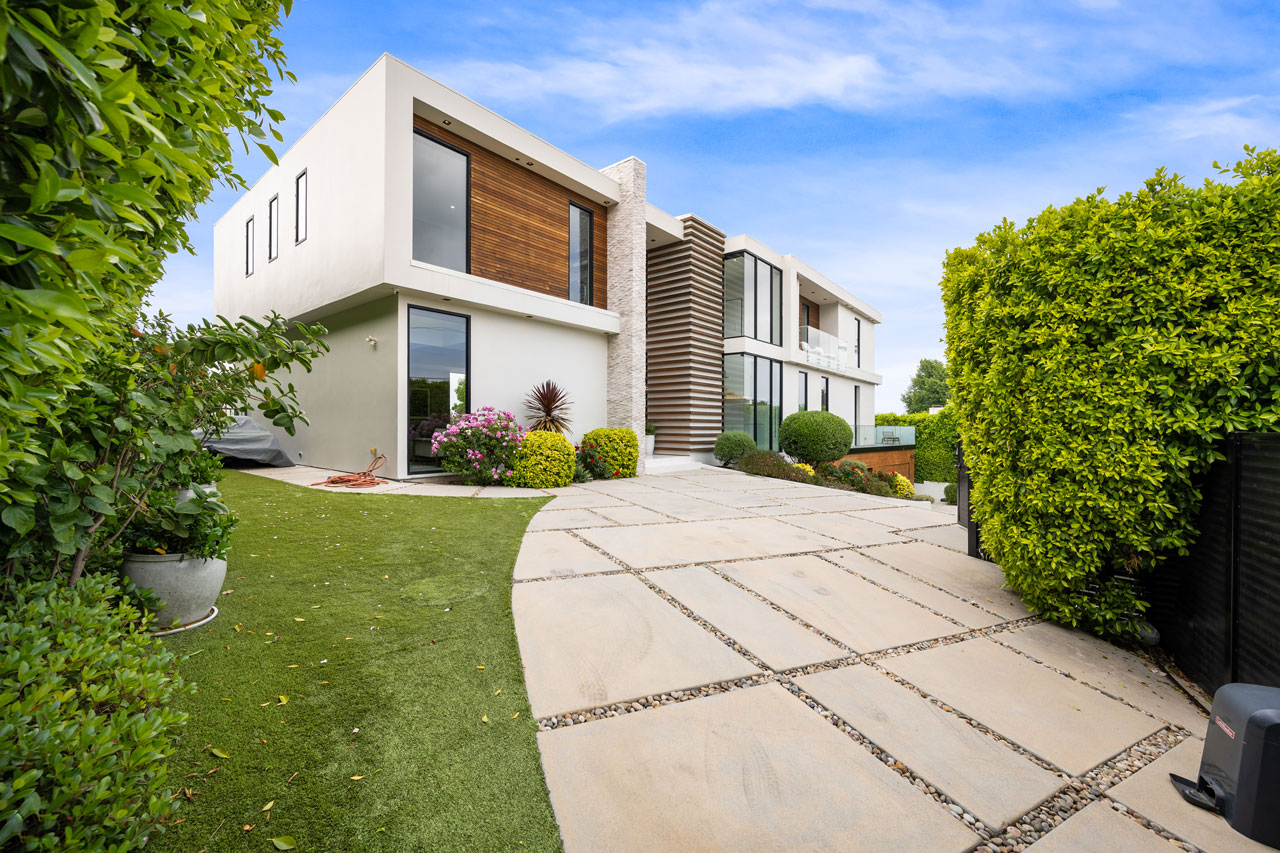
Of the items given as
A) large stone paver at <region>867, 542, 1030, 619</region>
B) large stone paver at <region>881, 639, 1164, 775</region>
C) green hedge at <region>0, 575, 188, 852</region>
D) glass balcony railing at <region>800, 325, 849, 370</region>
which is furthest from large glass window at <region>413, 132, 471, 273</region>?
glass balcony railing at <region>800, 325, 849, 370</region>

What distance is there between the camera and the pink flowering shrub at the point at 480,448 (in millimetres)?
7945

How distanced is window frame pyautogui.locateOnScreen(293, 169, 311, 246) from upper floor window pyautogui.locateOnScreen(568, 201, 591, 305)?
485cm

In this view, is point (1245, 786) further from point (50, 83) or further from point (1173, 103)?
point (1173, 103)

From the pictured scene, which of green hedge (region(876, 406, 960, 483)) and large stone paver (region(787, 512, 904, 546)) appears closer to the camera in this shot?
large stone paver (region(787, 512, 904, 546))

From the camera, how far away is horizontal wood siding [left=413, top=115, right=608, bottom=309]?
340 inches

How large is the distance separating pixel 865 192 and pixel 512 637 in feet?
48.2

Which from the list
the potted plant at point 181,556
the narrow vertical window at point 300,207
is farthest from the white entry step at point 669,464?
the potted plant at point 181,556

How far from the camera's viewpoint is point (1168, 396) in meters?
2.41

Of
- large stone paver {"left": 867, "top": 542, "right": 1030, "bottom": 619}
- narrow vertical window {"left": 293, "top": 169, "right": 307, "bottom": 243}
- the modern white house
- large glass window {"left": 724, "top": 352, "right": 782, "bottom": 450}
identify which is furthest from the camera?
large glass window {"left": 724, "top": 352, "right": 782, "bottom": 450}

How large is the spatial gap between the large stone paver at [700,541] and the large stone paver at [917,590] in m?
0.35

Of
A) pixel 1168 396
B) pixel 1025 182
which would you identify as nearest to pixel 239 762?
pixel 1168 396

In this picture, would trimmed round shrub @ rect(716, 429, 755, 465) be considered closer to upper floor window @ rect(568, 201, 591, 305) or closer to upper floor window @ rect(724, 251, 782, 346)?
upper floor window @ rect(724, 251, 782, 346)

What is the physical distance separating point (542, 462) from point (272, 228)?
8805mm

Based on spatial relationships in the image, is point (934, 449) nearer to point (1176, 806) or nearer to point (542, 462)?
point (542, 462)
